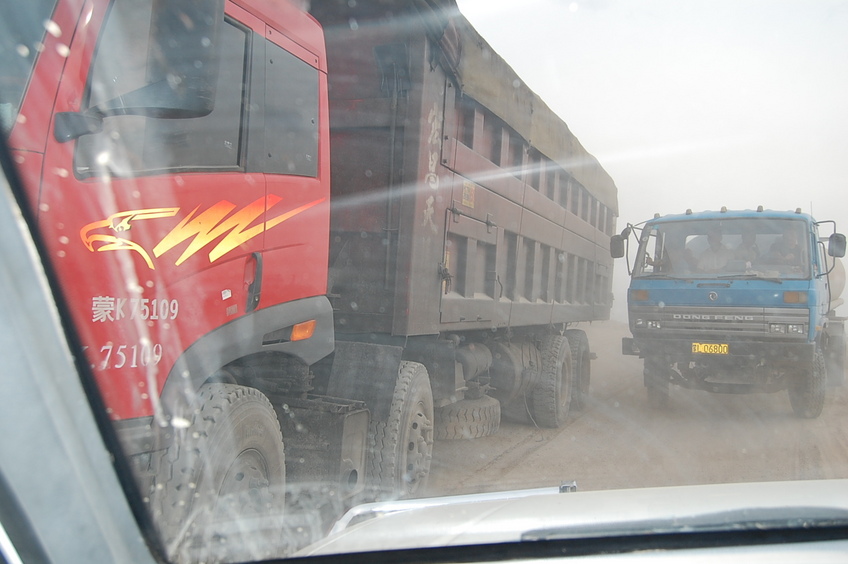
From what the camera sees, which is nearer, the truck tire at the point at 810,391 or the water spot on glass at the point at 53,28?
the water spot on glass at the point at 53,28

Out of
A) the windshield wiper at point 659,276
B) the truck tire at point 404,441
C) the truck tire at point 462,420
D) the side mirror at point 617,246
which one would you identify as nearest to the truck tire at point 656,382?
the windshield wiper at point 659,276

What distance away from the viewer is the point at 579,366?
9680 mm

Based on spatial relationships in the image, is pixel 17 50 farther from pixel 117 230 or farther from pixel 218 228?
pixel 218 228

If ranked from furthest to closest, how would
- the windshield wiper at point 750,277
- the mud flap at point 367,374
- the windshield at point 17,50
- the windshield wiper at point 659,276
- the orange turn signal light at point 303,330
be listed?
the windshield wiper at point 659,276 → the windshield wiper at point 750,277 → the mud flap at point 367,374 → the orange turn signal light at point 303,330 → the windshield at point 17,50

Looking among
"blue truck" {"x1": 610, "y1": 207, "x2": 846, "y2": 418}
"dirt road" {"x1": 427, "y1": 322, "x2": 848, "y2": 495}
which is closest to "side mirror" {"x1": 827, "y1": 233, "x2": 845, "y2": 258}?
"blue truck" {"x1": 610, "y1": 207, "x2": 846, "y2": 418}

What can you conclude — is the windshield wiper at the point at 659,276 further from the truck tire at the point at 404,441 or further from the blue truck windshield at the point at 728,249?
the truck tire at the point at 404,441

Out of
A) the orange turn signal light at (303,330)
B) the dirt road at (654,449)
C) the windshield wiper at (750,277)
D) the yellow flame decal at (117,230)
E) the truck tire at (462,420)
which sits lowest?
the dirt road at (654,449)

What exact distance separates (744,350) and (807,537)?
6645 mm

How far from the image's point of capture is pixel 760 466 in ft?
20.2

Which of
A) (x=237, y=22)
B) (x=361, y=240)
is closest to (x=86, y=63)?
(x=237, y=22)

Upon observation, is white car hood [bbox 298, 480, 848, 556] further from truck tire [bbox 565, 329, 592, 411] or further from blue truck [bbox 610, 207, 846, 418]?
truck tire [bbox 565, 329, 592, 411]

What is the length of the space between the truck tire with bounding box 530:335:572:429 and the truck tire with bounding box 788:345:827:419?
2.81m

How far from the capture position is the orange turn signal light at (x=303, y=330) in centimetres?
347

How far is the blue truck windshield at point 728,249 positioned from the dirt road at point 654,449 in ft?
5.90
